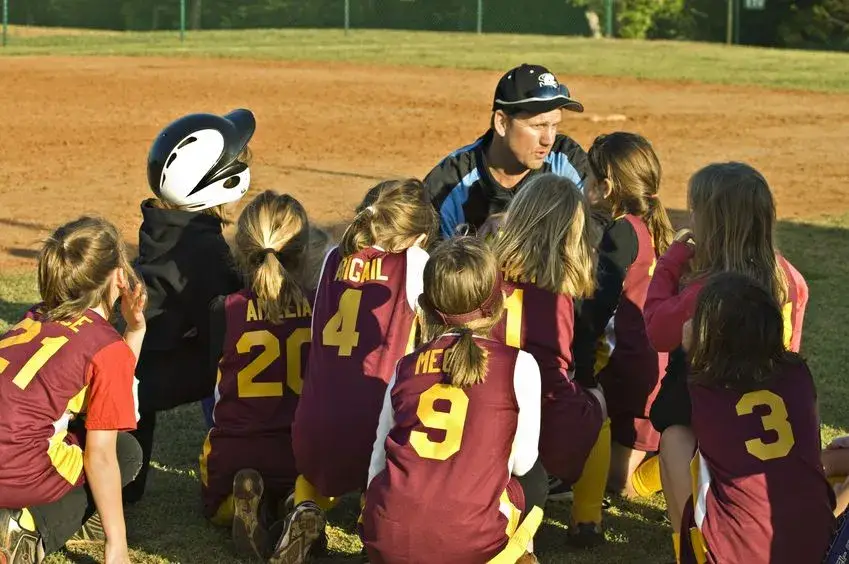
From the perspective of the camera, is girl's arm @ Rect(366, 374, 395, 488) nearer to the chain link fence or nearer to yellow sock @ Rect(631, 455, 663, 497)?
yellow sock @ Rect(631, 455, 663, 497)

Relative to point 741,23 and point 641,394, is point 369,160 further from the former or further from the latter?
Answer: point 741,23

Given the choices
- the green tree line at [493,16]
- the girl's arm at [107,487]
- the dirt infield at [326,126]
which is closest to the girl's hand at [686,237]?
the girl's arm at [107,487]

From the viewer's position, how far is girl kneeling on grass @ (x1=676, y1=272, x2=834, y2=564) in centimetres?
372

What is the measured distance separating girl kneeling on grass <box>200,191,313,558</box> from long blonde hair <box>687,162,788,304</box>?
1519 millimetres

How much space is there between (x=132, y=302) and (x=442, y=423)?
133 cm

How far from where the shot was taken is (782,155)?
1519 cm

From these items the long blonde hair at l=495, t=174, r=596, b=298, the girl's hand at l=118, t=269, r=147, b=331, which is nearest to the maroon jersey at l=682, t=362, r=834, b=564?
the long blonde hair at l=495, t=174, r=596, b=298

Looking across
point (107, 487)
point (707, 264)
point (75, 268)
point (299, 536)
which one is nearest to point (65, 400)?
point (107, 487)

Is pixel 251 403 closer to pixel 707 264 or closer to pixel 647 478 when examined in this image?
pixel 647 478

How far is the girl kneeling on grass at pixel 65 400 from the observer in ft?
13.7

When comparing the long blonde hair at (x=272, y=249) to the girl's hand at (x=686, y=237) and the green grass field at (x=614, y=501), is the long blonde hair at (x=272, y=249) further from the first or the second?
the girl's hand at (x=686, y=237)

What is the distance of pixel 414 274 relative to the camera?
15.0ft

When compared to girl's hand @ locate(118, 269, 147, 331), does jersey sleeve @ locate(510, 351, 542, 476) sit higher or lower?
lower

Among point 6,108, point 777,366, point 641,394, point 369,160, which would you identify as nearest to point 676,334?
point 777,366
